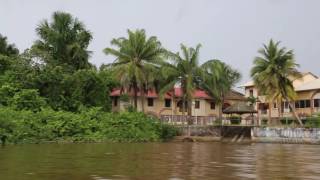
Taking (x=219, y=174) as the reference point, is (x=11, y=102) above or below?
above

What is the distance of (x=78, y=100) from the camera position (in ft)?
165

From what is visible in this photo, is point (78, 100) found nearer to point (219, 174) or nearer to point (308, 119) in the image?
point (308, 119)

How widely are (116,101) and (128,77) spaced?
1344 cm

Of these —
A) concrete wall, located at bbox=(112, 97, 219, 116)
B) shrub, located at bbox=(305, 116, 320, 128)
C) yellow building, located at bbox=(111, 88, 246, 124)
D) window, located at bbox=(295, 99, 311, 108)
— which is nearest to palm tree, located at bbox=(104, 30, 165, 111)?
yellow building, located at bbox=(111, 88, 246, 124)

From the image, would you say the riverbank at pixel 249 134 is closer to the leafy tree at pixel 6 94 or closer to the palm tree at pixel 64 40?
the palm tree at pixel 64 40

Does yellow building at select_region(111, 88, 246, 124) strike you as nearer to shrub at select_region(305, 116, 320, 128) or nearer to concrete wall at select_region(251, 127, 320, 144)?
concrete wall at select_region(251, 127, 320, 144)

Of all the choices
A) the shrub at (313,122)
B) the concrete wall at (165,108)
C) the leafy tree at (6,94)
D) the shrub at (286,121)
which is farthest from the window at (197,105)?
the leafy tree at (6,94)

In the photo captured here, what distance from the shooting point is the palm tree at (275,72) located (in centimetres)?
5797

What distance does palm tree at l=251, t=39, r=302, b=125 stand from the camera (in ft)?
190

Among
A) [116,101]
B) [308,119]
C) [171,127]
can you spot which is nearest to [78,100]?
[171,127]

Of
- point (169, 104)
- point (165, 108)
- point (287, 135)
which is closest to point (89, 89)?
point (165, 108)

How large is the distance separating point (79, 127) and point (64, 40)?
1211cm

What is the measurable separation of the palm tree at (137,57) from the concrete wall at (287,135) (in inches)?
500

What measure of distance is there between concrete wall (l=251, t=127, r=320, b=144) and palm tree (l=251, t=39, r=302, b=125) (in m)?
7.16
